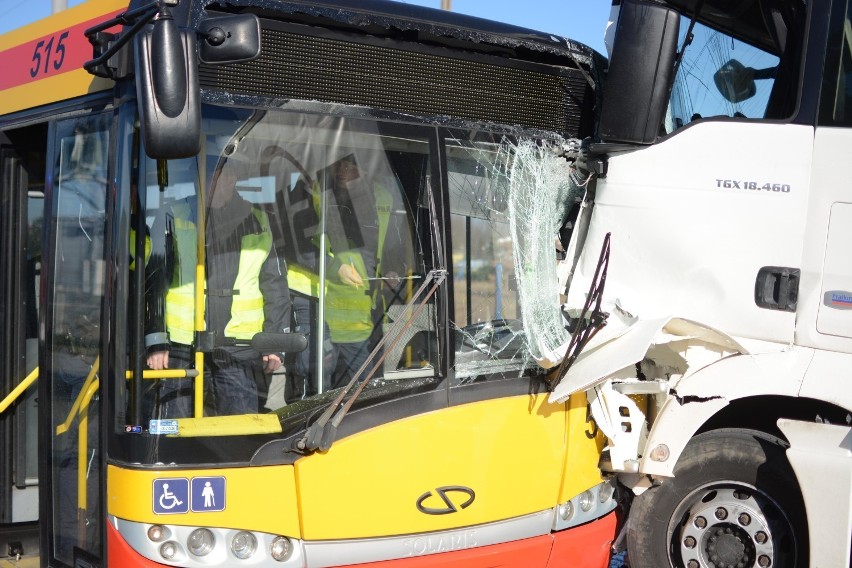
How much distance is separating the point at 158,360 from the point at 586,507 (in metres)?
1.95

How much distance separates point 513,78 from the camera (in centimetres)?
425

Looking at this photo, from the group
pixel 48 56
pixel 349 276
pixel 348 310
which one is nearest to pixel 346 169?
pixel 349 276

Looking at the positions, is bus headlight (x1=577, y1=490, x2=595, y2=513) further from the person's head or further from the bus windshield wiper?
the person's head

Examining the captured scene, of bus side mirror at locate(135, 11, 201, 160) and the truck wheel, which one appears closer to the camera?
bus side mirror at locate(135, 11, 201, 160)

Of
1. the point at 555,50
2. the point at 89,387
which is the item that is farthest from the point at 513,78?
the point at 89,387

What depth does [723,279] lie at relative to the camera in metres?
4.06

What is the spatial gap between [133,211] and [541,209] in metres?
1.74

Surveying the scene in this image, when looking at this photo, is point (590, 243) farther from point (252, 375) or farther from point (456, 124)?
point (252, 375)

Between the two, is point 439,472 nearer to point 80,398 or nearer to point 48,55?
point 80,398

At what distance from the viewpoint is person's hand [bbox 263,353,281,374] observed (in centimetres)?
385

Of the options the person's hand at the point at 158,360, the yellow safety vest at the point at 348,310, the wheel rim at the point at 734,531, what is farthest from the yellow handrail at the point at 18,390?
the wheel rim at the point at 734,531

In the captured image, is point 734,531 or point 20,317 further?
point 20,317

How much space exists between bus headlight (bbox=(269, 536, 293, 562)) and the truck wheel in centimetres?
163

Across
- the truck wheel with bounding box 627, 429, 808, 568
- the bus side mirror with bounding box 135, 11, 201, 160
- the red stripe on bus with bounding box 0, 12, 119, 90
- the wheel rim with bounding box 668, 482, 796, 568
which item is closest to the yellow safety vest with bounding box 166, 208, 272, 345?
the bus side mirror with bounding box 135, 11, 201, 160
